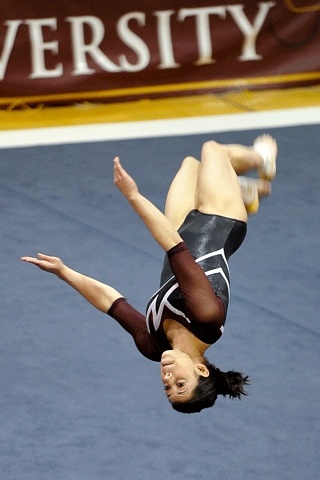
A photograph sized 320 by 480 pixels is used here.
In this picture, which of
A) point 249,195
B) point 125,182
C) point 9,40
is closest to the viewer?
point 125,182

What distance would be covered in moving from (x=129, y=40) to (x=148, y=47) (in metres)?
0.15

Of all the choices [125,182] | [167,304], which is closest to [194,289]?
[167,304]

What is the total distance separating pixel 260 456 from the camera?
4.55m

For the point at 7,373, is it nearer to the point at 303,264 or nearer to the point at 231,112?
the point at 303,264

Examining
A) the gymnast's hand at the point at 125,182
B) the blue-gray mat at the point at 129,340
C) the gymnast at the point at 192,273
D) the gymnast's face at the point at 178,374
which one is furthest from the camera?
the blue-gray mat at the point at 129,340

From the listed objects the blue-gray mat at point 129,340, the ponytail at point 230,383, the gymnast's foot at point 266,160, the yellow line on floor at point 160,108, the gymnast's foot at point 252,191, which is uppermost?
the gymnast's foot at point 266,160

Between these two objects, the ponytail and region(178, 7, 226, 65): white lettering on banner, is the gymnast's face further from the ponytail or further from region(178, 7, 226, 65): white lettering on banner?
region(178, 7, 226, 65): white lettering on banner

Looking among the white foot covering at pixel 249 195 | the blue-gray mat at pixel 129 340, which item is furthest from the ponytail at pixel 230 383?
the white foot covering at pixel 249 195

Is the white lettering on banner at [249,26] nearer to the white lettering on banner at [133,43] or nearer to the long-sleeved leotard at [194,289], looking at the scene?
the white lettering on banner at [133,43]

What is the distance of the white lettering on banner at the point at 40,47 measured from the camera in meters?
7.61

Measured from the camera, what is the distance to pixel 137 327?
431 centimetres

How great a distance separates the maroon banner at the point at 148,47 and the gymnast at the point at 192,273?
3137 millimetres

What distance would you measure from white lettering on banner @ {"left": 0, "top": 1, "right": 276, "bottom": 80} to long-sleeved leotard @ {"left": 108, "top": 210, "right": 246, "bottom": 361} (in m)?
3.48

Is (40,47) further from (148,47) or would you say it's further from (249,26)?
(249,26)
